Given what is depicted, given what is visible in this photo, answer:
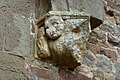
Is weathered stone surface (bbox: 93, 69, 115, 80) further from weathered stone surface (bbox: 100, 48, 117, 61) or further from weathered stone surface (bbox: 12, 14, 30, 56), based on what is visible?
weathered stone surface (bbox: 12, 14, 30, 56)

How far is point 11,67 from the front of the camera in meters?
2.40

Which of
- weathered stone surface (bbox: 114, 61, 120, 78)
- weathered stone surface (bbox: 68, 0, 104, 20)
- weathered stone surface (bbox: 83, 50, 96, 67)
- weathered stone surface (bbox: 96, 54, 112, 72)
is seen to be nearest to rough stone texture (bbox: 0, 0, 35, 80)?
weathered stone surface (bbox: 68, 0, 104, 20)

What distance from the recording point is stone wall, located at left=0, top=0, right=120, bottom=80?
243 cm

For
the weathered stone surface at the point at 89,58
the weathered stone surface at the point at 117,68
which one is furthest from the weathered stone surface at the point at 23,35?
the weathered stone surface at the point at 117,68

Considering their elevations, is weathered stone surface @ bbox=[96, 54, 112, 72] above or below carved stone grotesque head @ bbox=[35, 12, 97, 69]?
below

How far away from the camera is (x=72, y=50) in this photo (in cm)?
256

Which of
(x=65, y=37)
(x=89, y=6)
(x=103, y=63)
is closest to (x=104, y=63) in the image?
(x=103, y=63)

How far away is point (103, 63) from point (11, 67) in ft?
3.15

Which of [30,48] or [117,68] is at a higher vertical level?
[30,48]

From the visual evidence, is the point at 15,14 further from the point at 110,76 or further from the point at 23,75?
the point at 110,76

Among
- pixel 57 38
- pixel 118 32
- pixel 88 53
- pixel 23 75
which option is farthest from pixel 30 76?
pixel 118 32

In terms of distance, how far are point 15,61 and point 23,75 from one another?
98mm

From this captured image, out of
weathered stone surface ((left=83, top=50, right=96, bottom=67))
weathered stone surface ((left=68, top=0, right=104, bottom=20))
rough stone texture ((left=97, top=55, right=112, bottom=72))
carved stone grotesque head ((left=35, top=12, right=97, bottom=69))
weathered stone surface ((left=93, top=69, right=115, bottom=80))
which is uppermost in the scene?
Result: weathered stone surface ((left=68, top=0, right=104, bottom=20))

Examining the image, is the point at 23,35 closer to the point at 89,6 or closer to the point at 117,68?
the point at 89,6
